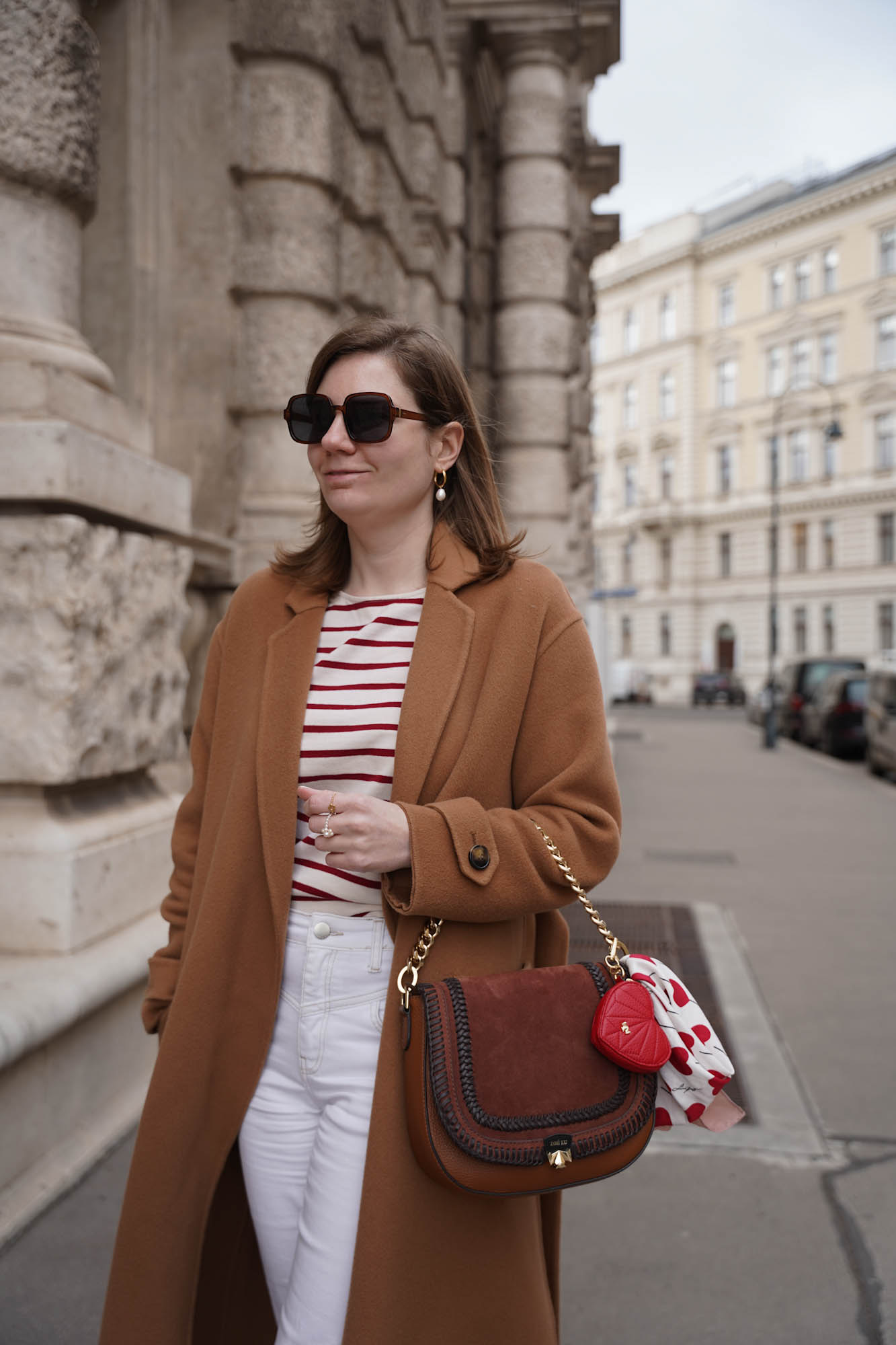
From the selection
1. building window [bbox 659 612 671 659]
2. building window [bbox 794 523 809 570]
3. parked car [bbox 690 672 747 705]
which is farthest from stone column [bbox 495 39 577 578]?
building window [bbox 659 612 671 659]

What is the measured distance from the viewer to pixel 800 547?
175 feet

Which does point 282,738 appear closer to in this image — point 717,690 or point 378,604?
point 378,604

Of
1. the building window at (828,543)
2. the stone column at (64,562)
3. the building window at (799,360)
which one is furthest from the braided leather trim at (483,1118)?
the building window at (799,360)

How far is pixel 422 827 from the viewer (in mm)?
1623

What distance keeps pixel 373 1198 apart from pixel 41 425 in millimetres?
2435

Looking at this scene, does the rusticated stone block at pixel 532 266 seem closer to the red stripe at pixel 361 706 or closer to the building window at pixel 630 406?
the red stripe at pixel 361 706

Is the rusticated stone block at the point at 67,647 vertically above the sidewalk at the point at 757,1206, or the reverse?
the rusticated stone block at the point at 67,647

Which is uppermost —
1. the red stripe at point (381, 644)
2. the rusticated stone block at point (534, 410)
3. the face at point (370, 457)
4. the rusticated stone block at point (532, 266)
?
the rusticated stone block at point (532, 266)

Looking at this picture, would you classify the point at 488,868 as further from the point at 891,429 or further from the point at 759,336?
the point at 759,336

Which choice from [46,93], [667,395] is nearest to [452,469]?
[46,93]

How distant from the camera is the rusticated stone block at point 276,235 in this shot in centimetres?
563

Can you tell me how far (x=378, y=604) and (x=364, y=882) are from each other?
1.54 feet

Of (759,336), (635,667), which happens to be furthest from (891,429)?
(635,667)

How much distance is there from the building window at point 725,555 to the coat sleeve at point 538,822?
2247 inches
